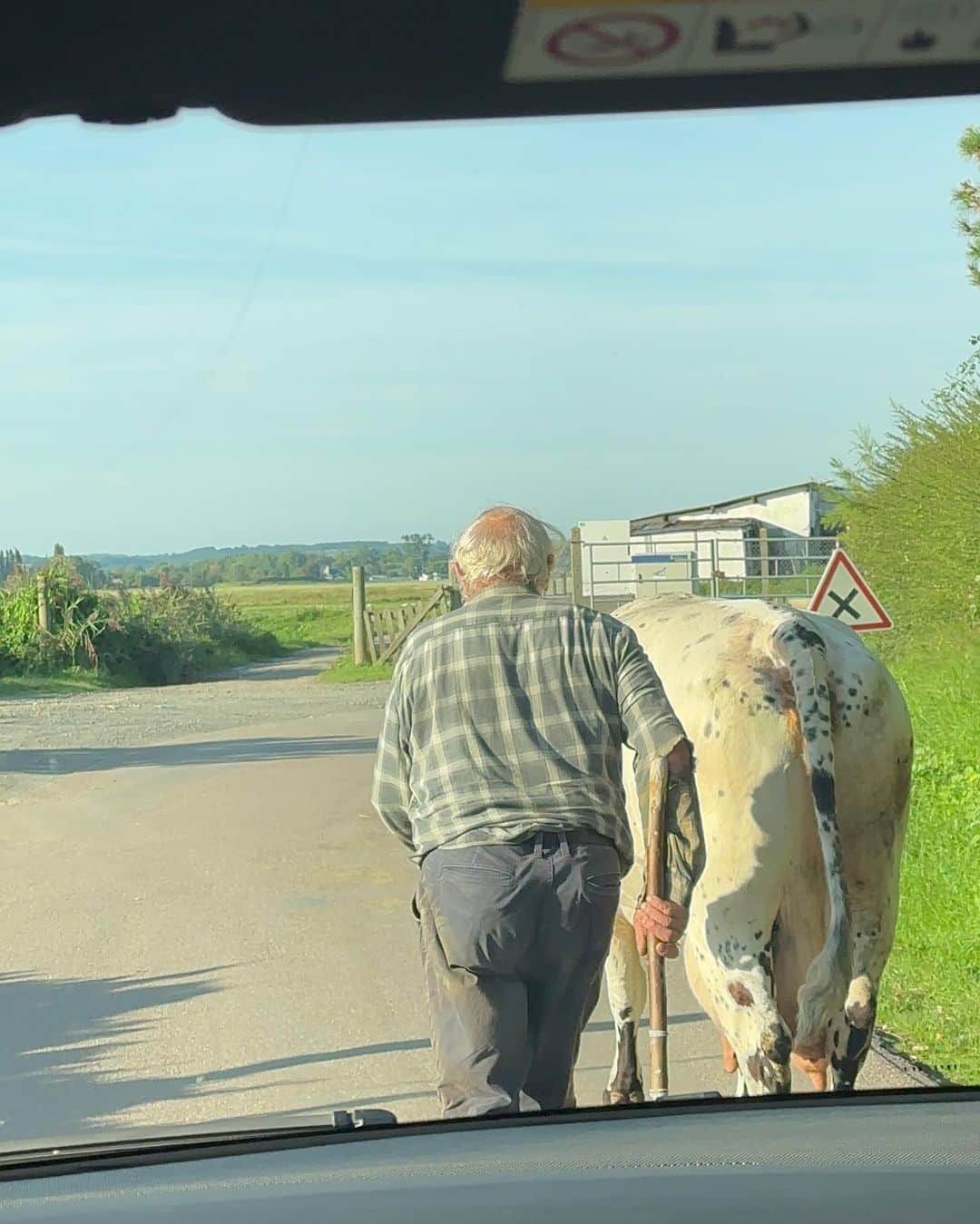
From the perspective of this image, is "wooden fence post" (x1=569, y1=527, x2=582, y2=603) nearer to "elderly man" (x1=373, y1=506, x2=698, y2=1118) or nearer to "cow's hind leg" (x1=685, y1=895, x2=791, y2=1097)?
"cow's hind leg" (x1=685, y1=895, x2=791, y2=1097)

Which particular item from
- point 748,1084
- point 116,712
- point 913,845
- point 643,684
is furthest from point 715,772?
point 116,712

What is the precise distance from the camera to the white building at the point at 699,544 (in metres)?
9.19

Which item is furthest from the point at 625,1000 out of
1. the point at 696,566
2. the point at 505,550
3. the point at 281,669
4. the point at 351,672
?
the point at 281,669

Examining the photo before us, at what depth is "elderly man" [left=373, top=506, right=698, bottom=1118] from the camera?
357 cm

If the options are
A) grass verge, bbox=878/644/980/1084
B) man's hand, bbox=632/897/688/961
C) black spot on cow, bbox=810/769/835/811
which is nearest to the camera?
man's hand, bbox=632/897/688/961

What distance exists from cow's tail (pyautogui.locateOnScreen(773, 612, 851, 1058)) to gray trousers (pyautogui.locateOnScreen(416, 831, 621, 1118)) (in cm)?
113

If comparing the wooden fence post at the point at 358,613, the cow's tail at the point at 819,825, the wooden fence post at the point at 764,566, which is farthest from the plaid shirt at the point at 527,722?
the wooden fence post at the point at 358,613

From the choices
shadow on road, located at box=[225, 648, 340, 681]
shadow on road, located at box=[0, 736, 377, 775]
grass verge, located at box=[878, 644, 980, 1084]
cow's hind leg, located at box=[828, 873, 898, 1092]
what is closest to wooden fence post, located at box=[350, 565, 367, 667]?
shadow on road, located at box=[0, 736, 377, 775]

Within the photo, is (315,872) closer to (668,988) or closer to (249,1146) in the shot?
(668,988)

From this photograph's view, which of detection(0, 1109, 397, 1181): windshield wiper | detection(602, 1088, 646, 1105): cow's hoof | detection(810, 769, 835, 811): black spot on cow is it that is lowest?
detection(602, 1088, 646, 1105): cow's hoof

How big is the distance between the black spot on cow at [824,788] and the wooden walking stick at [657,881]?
42.5 inches

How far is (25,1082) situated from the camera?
503 centimetres

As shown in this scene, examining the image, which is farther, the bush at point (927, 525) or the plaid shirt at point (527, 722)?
the bush at point (927, 525)

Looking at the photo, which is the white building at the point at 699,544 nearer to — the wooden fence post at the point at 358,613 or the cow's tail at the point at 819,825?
the wooden fence post at the point at 358,613
